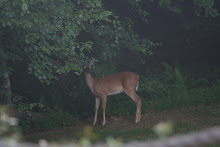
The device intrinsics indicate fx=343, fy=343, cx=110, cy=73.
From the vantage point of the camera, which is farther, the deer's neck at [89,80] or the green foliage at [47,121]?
the deer's neck at [89,80]

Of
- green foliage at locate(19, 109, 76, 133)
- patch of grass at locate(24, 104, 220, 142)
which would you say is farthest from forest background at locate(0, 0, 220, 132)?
patch of grass at locate(24, 104, 220, 142)

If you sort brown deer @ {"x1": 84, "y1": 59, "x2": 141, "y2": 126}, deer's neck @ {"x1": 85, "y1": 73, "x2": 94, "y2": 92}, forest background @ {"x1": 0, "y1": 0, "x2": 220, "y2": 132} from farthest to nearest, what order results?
deer's neck @ {"x1": 85, "y1": 73, "x2": 94, "y2": 92}, brown deer @ {"x1": 84, "y1": 59, "x2": 141, "y2": 126}, forest background @ {"x1": 0, "y1": 0, "x2": 220, "y2": 132}

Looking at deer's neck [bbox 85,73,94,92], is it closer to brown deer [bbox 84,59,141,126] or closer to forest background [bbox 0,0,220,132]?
brown deer [bbox 84,59,141,126]

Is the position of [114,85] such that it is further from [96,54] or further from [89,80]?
[96,54]

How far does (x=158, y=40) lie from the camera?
42.5 feet

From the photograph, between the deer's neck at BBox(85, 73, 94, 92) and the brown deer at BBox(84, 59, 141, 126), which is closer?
the brown deer at BBox(84, 59, 141, 126)

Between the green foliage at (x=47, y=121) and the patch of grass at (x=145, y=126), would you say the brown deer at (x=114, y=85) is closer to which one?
the patch of grass at (x=145, y=126)

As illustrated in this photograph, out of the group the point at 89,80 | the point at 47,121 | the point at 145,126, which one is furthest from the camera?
the point at 89,80

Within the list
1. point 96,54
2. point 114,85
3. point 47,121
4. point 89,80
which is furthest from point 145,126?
point 96,54

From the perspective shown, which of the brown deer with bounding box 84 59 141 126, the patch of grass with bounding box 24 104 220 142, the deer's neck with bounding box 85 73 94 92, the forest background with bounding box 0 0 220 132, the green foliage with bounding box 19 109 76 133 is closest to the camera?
the forest background with bounding box 0 0 220 132

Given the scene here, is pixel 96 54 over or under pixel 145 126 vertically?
over

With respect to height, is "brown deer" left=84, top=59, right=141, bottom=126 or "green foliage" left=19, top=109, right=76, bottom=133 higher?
"brown deer" left=84, top=59, right=141, bottom=126

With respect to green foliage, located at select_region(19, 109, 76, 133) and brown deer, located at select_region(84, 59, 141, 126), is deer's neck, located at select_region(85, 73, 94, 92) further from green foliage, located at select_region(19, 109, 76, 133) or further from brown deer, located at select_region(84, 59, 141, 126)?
green foliage, located at select_region(19, 109, 76, 133)

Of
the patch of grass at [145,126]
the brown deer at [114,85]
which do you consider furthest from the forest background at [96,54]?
the brown deer at [114,85]
